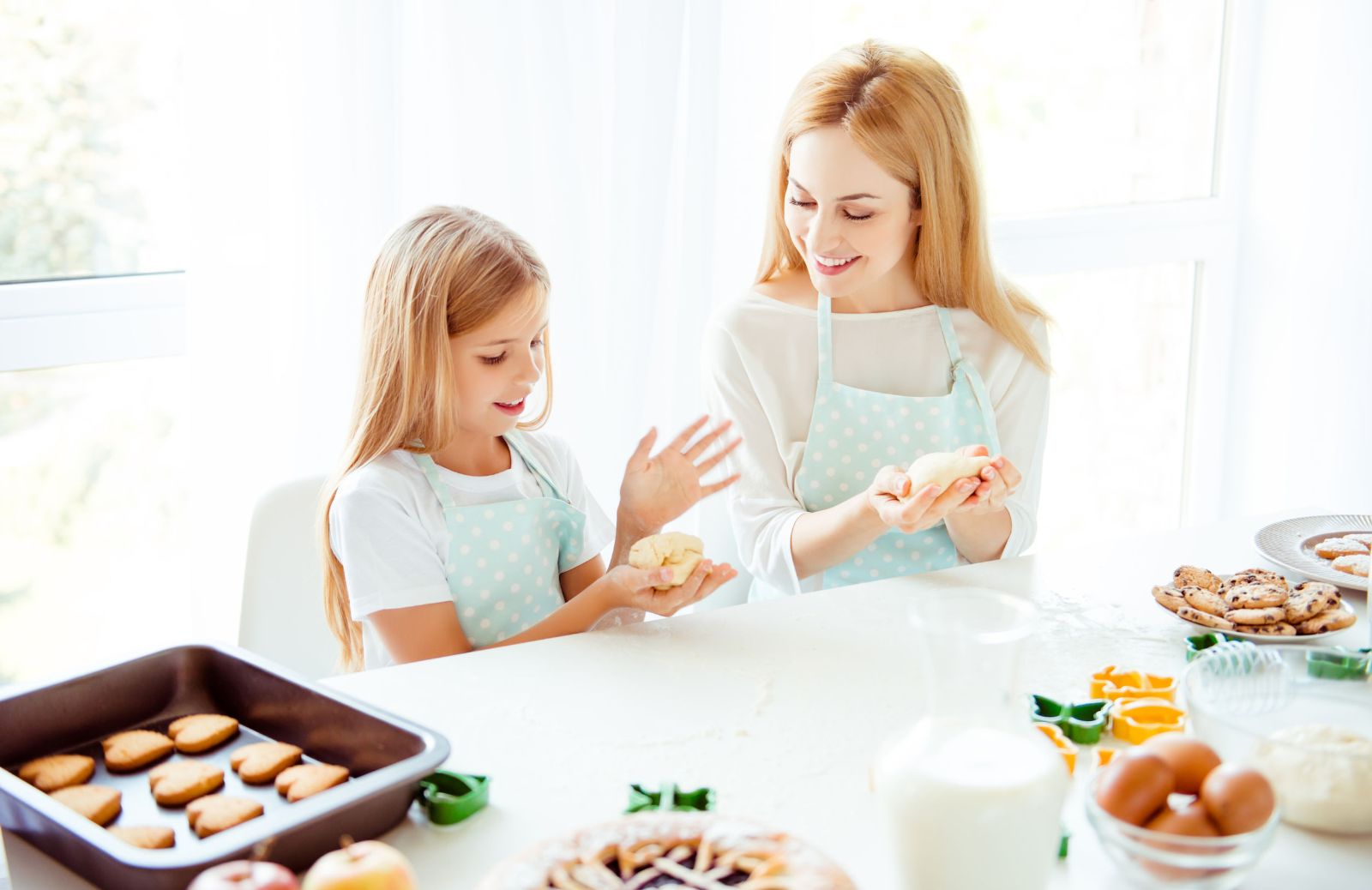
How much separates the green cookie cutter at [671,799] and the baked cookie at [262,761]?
306mm

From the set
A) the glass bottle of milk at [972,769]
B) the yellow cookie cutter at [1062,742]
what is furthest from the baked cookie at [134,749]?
the yellow cookie cutter at [1062,742]

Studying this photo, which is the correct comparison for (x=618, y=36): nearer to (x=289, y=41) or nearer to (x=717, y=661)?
(x=289, y=41)

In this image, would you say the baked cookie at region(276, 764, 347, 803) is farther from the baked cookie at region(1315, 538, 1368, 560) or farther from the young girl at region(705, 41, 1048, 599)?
the baked cookie at region(1315, 538, 1368, 560)

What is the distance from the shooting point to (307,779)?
1.05 metres

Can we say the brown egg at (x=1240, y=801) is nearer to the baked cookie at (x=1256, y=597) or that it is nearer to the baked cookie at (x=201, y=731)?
the baked cookie at (x=1256, y=597)

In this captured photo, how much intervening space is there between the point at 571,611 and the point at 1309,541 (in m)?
0.93

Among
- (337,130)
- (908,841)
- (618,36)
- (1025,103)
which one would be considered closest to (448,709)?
(908,841)

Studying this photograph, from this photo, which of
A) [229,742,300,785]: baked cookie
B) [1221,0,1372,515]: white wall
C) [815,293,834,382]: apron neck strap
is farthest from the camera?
[1221,0,1372,515]: white wall

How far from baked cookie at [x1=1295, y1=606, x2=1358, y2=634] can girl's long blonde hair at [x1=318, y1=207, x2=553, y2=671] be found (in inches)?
37.4

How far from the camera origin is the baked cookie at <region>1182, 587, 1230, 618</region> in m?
1.38

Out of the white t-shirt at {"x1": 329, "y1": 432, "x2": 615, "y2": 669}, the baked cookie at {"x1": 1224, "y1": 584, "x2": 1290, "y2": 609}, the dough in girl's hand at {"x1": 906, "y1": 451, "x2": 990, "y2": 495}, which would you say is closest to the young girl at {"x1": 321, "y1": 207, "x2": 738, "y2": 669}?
the white t-shirt at {"x1": 329, "y1": 432, "x2": 615, "y2": 669}

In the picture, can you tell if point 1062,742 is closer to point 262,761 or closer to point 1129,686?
point 1129,686

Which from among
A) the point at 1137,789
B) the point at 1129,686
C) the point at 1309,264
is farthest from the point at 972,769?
the point at 1309,264

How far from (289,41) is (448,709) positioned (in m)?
1.16
